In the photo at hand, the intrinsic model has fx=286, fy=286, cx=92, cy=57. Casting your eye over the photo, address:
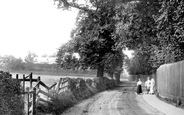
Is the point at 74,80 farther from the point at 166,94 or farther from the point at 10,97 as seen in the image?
the point at 10,97

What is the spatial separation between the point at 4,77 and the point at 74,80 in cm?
1274

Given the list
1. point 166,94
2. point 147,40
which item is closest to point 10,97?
point 166,94

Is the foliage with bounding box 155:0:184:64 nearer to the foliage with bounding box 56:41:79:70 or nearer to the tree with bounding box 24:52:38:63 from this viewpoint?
the foliage with bounding box 56:41:79:70

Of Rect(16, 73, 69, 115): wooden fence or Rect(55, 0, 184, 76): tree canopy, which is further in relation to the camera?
Rect(55, 0, 184, 76): tree canopy

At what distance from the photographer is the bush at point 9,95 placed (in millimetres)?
7658

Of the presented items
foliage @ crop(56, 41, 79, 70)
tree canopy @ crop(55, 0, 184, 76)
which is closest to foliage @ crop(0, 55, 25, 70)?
foliage @ crop(56, 41, 79, 70)

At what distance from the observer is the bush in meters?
7.66

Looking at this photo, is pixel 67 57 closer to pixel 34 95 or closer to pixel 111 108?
pixel 111 108

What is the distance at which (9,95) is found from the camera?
8.03 metres

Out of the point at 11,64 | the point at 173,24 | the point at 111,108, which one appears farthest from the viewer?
the point at 11,64

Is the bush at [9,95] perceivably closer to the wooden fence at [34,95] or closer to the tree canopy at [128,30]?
the wooden fence at [34,95]

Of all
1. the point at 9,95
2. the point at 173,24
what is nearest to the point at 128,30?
the point at 173,24

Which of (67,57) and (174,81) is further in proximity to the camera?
(67,57)

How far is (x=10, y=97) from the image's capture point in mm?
8070
